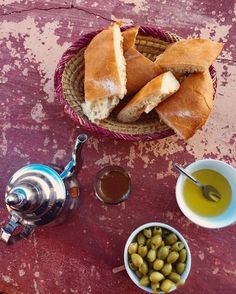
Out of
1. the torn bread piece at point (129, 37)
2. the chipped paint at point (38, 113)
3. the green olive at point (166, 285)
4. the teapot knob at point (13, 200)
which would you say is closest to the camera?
the teapot knob at point (13, 200)

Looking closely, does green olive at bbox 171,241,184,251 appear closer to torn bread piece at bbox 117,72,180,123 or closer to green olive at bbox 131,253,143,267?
green olive at bbox 131,253,143,267

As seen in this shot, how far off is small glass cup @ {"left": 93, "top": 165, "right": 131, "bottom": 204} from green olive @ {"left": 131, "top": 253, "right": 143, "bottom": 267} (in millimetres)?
152

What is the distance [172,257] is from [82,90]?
463 millimetres

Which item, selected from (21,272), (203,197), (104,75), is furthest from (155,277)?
(104,75)

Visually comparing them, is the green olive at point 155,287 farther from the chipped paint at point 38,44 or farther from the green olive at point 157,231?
the chipped paint at point 38,44

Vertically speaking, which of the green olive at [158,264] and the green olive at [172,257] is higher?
the green olive at [172,257]

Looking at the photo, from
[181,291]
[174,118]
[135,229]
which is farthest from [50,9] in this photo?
[181,291]

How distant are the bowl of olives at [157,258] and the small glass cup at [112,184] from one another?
0.12 meters

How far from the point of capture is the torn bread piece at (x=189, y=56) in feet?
3.52

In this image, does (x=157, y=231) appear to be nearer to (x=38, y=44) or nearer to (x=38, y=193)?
(x=38, y=193)

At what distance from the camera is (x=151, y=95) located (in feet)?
3.44

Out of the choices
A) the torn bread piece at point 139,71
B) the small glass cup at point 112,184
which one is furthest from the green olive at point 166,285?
the torn bread piece at point 139,71

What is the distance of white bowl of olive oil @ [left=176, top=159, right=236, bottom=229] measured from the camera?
3.54 ft

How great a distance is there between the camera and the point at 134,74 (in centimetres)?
111
